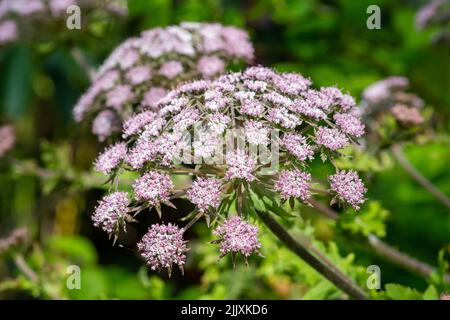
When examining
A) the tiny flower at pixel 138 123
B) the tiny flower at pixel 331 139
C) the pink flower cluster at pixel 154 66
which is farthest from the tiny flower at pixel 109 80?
the tiny flower at pixel 331 139

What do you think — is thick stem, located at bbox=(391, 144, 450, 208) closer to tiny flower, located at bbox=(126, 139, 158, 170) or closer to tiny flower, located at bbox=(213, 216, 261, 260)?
tiny flower, located at bbox=(213, 216, 261, 260)

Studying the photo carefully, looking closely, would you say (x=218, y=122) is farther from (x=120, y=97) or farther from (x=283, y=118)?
(x=120, y=97)

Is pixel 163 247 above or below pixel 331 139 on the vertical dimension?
below

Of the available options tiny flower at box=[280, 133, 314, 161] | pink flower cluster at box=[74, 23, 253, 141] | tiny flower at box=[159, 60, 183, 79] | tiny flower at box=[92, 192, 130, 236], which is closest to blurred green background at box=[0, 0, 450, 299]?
pink flower cluster at box=[74, 23, 253, 141]

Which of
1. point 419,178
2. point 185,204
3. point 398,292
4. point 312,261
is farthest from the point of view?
point 185,204

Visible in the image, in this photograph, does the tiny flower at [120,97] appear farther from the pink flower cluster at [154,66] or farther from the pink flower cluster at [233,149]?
the pink flower cluster at [233,149]

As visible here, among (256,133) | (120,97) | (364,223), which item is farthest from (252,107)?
(364,223)
